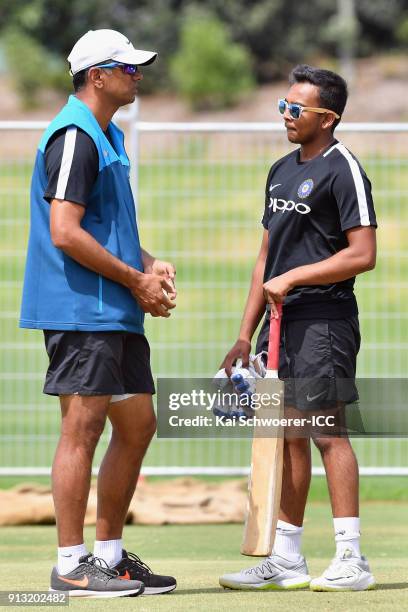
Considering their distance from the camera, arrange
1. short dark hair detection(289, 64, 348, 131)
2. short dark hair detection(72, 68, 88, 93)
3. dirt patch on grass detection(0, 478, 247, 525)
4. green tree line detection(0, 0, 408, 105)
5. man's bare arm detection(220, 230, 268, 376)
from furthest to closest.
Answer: green tree line detection(0, 0, 408, 105) → dirt patch on grass detection(0, 478, 247, 525) → man's bare arm detection(220, 230, 268, 376) → short dark hair detection(289, 64, 348, 131) → short dark hair detection(72, 68, 88, 93)

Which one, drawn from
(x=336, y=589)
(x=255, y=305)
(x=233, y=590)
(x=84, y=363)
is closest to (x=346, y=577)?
(x=336, y=589)

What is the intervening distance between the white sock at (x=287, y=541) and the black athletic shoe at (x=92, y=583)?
59 cm

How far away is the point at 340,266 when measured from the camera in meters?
5.37

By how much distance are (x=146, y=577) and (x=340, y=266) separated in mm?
Answer: 1381

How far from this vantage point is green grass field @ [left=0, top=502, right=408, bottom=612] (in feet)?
16.7

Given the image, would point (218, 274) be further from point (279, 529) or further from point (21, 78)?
point (21, 78)

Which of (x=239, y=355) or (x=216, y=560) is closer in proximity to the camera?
(x=239, y=355)

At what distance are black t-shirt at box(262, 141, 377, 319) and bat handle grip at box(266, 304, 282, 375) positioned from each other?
0.24 ft

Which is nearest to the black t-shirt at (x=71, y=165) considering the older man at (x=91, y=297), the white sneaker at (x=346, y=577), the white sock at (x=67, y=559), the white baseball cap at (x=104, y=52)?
the older man at (x=91, y=297)

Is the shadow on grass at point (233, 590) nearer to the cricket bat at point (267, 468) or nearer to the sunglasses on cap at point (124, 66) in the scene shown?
the cricket bat at point (267, 468)

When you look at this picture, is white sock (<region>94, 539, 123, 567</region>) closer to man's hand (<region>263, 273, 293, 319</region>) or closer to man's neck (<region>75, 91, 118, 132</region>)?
man's hand (<region>263, 273, 293, 319</region>)

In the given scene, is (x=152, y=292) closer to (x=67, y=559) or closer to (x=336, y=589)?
(x=67, y=559)

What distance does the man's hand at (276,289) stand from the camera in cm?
541

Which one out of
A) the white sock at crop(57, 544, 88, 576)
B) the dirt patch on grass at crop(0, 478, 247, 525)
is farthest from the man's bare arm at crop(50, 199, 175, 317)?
the dirt patch on grass at crop(0, 478, 247, 525)
